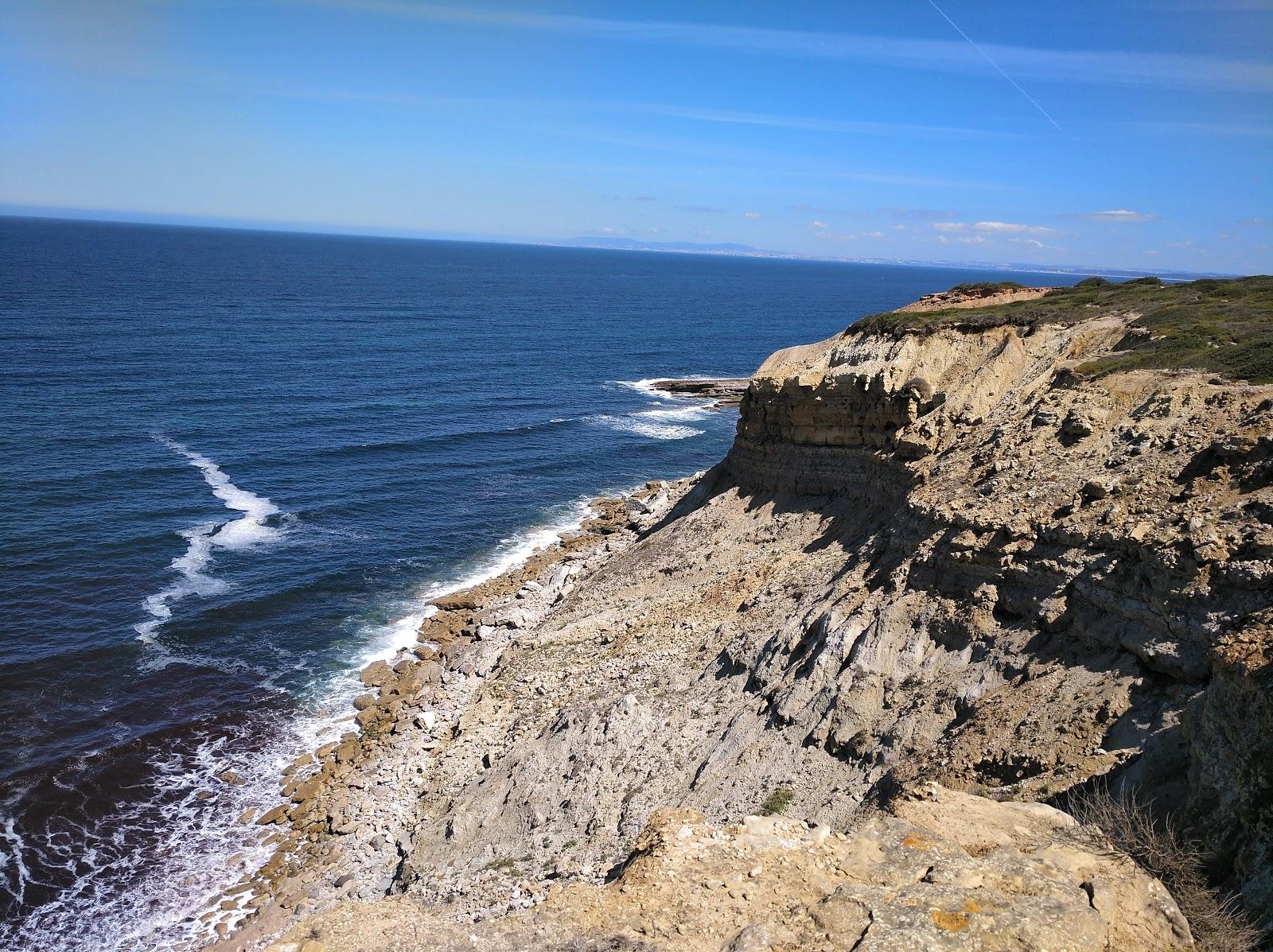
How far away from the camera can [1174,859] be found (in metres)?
13.0

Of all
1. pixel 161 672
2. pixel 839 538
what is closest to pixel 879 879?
pixel 839 538

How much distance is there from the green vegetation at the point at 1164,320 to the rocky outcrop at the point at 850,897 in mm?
19669

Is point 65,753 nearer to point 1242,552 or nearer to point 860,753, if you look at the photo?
point 860,753

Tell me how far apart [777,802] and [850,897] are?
9433 millimetres

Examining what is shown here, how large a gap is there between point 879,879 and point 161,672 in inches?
1400

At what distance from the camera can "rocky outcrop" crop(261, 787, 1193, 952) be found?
1202 centimetres

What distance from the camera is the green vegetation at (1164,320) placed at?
2831 cm

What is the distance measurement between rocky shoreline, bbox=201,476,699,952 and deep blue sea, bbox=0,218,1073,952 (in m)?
1.26

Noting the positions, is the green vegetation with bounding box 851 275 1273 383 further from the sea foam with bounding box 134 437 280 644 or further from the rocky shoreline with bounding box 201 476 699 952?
the sea foam with bounding box 134 437 280 644

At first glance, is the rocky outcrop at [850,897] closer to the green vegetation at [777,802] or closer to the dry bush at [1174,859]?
the dry bush at [1174,859]

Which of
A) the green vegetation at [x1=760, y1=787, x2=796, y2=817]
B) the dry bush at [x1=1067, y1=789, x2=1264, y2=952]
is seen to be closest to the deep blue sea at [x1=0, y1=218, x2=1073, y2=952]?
the green vegetation at [x1=760, y1=787, x2=796, y2=817]

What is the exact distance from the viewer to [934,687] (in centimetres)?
2261

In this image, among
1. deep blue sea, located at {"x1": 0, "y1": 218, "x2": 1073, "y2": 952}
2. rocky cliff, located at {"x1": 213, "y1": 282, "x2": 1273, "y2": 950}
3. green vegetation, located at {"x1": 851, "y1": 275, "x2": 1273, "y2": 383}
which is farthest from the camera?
deep blue sea, located at {"x1": 0, "y1": 218, "x2": 1073, "y2": 952}

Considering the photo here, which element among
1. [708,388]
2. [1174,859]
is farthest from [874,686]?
[708,388]
